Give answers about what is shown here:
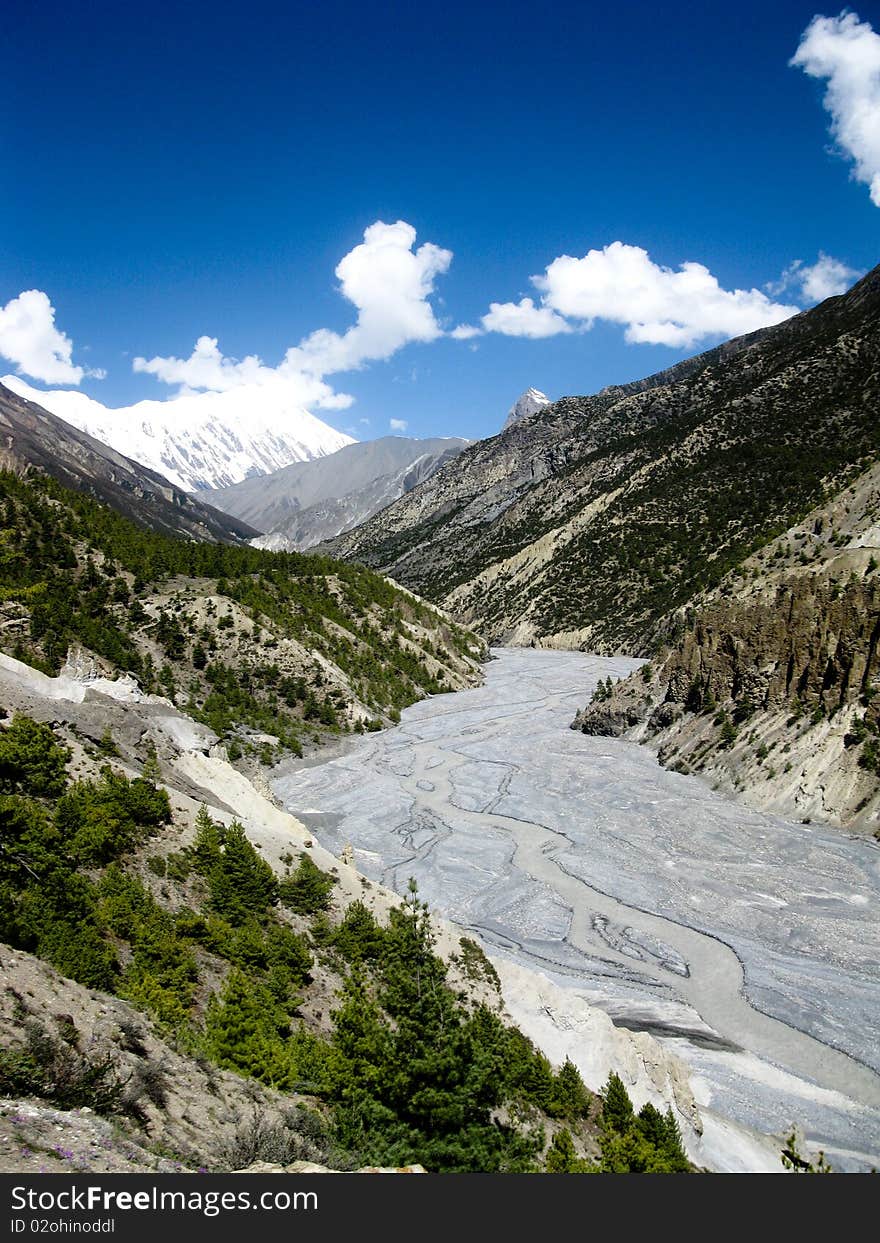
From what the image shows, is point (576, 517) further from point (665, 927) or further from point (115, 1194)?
point (115, 1194)

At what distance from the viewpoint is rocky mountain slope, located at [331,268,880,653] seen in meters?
83.3

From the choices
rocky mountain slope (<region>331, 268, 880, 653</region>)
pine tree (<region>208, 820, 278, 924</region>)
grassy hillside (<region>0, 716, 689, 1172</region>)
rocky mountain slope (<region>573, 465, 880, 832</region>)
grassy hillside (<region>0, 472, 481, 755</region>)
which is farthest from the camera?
rocky mountain slope (<region>331, 268, 880, 653</region>)

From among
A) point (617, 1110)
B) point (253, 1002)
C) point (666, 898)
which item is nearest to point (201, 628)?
point (666, 898)

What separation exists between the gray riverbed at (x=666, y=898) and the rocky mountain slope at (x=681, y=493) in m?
23.7

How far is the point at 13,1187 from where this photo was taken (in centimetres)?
432

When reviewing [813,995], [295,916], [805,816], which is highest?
[805,816]

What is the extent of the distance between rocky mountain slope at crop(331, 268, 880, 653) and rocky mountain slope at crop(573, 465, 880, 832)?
9932 millimetres

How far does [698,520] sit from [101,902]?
91654mm

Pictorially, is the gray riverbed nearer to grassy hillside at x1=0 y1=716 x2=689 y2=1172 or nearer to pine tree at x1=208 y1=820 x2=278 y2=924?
grassy hillside at x1=0 y1=716 x2=689 y2=1172

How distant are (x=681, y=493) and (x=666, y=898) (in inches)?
Answer: 3473

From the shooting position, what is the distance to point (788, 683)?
30.3 meters

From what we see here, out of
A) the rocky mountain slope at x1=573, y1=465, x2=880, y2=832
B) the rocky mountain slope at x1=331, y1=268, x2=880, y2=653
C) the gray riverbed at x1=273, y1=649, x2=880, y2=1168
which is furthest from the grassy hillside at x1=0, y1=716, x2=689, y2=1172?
the rocky mountain slope at x1=331, y1=268, x2=880, y2=653

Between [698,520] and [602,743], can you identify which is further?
[698,520]

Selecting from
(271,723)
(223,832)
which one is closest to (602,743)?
(271,723)
